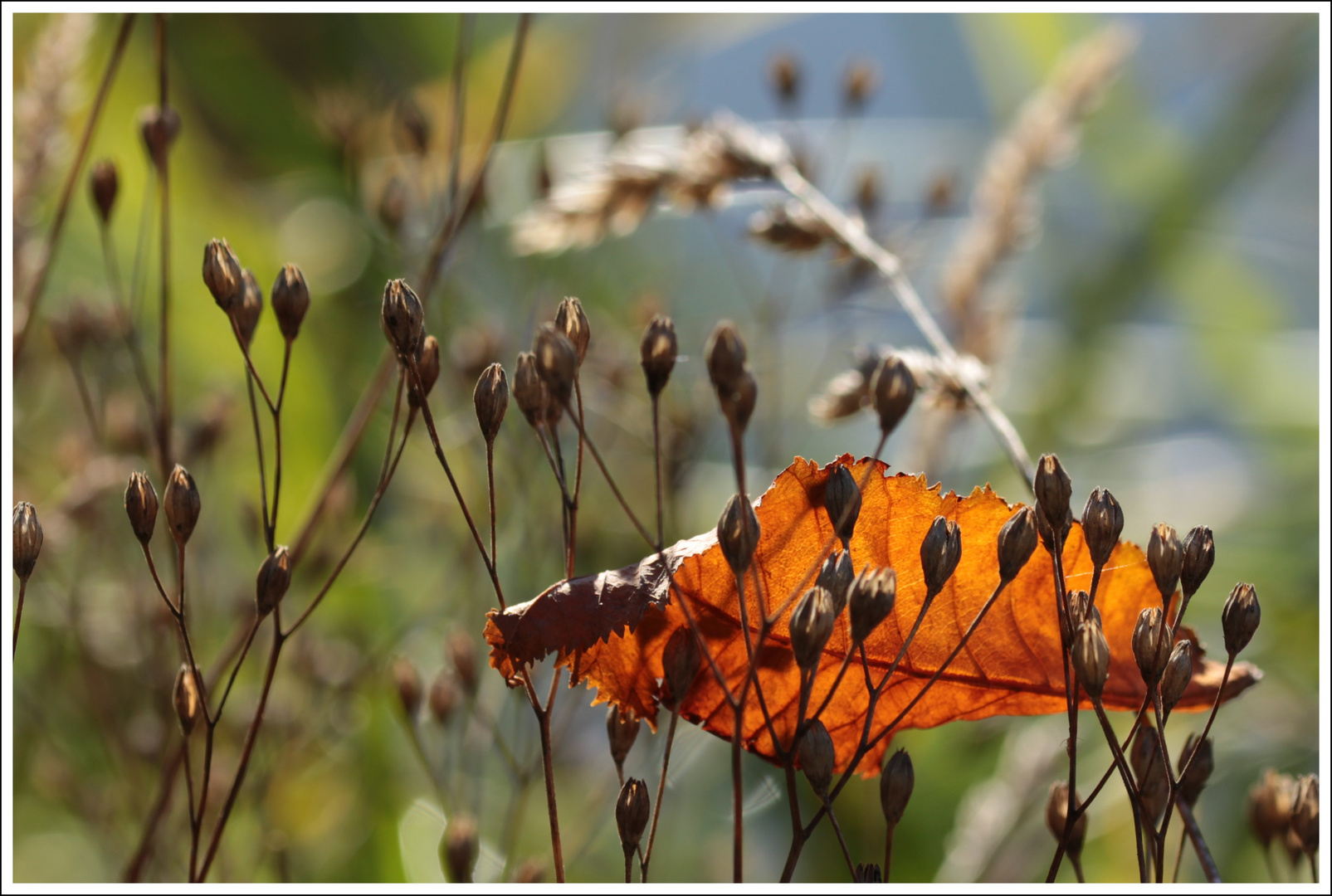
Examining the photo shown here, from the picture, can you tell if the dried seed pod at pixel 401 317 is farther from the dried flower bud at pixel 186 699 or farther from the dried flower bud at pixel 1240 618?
the dried flower bud at pixel 1240 618

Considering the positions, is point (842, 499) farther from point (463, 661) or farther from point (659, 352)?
point (463, 661)

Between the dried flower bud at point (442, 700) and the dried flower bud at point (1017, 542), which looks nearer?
the dried flower bud at point (1017, 542)

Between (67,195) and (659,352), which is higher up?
(67,195)

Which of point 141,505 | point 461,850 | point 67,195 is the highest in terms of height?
point 67,195

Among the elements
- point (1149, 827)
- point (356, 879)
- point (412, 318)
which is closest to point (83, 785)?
point (356, 879)

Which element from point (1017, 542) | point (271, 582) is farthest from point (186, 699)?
point (1017, 542)

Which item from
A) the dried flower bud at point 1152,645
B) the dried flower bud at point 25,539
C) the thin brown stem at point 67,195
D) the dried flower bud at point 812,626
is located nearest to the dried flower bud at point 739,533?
the dried flower bud at point 812,626
